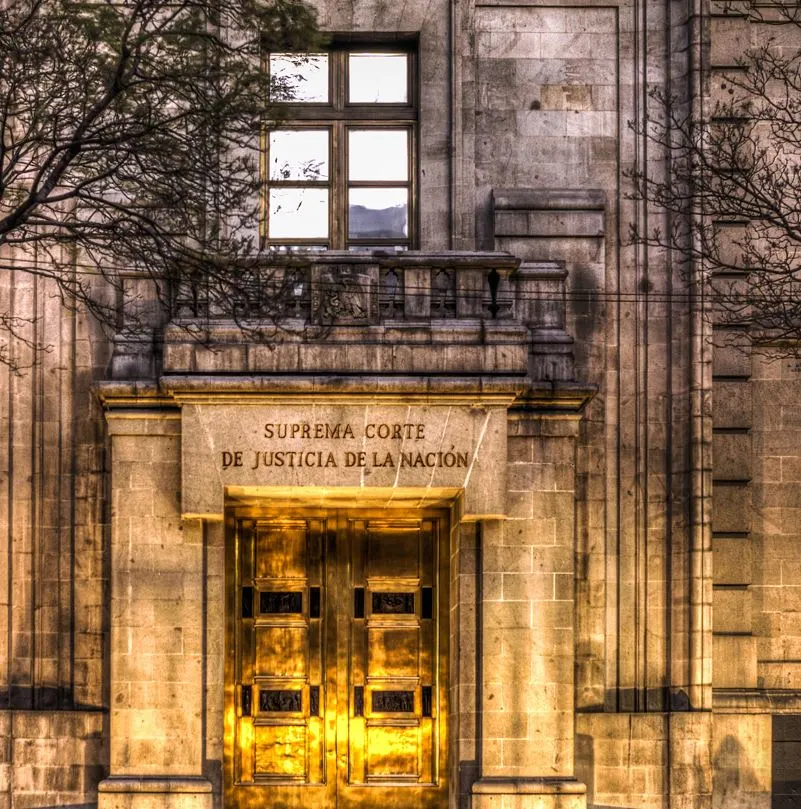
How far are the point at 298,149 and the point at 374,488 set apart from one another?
496cm

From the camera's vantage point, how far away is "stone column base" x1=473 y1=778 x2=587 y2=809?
14875mm

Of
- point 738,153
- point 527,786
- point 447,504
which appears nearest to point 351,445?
point 447,504

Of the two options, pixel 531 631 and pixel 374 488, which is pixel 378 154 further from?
pixel 531 631

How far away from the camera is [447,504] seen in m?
16.2

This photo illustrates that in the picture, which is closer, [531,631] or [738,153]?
[531,631]

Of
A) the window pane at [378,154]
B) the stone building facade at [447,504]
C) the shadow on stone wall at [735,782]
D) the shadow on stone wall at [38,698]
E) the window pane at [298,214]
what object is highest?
the window pane at [378,154]

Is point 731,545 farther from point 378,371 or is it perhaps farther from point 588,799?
point 378,371

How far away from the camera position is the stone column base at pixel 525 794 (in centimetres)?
1488

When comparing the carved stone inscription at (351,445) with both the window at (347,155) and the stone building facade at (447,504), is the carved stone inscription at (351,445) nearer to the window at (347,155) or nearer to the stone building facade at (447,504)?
the stone building facade at (447,504)

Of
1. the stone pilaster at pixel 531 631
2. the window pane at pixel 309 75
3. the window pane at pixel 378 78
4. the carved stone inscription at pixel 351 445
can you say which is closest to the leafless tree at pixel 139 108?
the carved stone inscription at pixel 351 445

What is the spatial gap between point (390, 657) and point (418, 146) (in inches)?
251

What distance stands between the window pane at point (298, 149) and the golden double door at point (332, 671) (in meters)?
4.42

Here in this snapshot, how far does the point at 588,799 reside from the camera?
16.0 m

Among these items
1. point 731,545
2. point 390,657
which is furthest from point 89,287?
point 731,545
